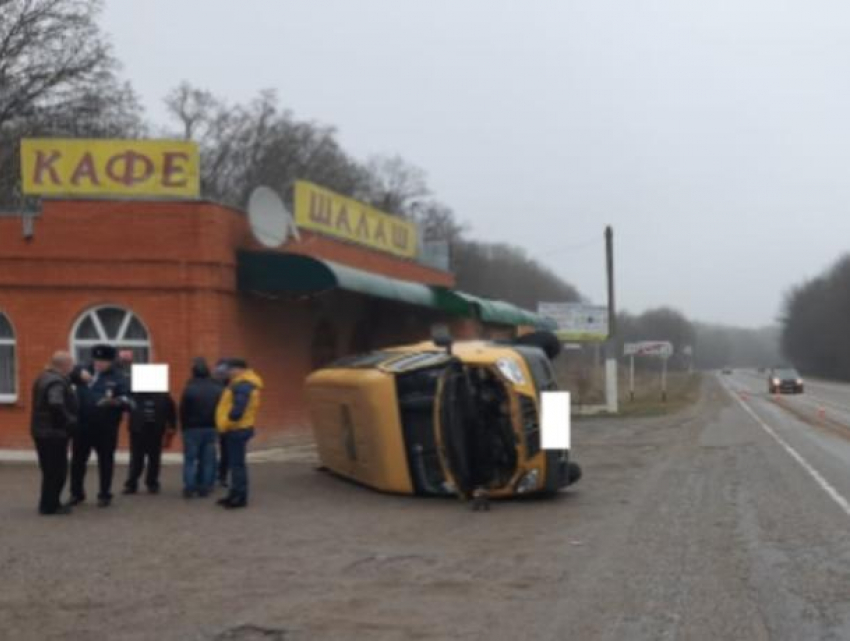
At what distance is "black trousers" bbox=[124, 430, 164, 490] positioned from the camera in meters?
13.8

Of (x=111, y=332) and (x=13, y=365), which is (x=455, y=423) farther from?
(x=13, y=365)

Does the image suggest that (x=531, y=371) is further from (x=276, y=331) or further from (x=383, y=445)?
(x=276, y=331)

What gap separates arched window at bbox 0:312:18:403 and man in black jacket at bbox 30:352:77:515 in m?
7.72

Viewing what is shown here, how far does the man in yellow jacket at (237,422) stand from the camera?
12.8m

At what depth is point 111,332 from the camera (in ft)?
63.4

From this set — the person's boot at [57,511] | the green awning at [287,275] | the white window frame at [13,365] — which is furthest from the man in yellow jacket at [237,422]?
the white window frame at [13,365]

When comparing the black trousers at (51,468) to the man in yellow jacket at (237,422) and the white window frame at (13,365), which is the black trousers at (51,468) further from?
the white window frame at (13,365)

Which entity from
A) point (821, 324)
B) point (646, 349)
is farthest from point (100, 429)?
point (821, 324)

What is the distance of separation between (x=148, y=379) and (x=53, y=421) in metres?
2.18

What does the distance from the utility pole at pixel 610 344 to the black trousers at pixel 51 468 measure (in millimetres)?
27262

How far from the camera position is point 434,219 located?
106750 millimetres

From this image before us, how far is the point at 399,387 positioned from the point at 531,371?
1518mm

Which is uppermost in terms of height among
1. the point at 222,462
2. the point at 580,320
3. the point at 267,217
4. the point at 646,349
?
the point at 267,217

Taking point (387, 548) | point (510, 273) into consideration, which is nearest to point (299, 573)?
point (387, 548)
